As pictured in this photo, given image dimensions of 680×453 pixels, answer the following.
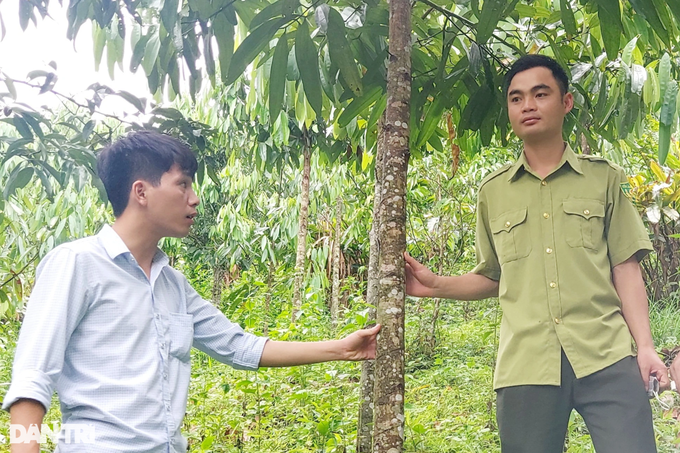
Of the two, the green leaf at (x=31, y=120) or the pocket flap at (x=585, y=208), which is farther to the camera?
the green leaf at (x=31, y=120)

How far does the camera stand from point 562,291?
138cm

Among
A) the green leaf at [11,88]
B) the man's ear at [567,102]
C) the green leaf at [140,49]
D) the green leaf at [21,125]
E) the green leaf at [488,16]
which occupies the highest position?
the green leaf at [140,49]

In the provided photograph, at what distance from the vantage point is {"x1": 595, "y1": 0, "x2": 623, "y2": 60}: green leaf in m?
1.36

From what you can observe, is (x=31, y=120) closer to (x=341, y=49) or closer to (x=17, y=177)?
(x=17, y=177)

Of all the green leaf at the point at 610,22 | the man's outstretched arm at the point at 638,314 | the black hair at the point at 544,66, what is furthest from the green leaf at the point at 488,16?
the man's outstretched arm at the point at 638,314

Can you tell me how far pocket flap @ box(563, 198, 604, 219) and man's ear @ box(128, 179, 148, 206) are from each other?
38.8 inches

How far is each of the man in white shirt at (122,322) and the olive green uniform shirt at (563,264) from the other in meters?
0.38

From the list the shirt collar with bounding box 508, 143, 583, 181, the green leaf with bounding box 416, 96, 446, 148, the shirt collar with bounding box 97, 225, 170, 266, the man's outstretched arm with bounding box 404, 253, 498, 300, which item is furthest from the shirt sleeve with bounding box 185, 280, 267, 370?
the green leaf with bounding box 416, 96, 446, 148

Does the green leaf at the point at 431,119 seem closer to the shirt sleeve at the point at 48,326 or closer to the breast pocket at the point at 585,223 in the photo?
the breast pocket at the point at 585,223

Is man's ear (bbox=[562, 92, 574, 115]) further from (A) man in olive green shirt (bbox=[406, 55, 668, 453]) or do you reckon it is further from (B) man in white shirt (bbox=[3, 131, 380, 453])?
(B) man in white shirt (bbox=[3, 131, 380, 453])

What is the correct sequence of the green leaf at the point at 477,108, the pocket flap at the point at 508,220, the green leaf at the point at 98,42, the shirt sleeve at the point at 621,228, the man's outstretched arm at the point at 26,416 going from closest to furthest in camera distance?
the man's outstretched arm at the point at 26,416
the shirt sleeve at the point at 621,228
the pocket flap at the point at 508,220
the green leaf at the point at 477,108
the green leaf at the point at 98,42

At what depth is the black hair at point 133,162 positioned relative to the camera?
48.2 inches

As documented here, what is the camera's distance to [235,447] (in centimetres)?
266

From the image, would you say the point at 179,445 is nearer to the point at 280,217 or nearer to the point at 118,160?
the point at 118,160
